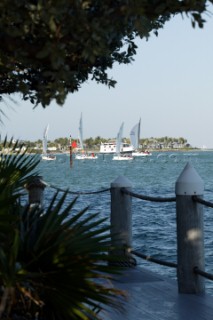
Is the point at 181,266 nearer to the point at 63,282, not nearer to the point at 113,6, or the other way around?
the point at 63,282

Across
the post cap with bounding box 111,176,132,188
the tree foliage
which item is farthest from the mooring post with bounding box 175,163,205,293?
the tree foliage

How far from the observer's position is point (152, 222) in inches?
1281

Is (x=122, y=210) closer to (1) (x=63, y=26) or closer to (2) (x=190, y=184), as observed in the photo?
(2) (x=190, y=184)

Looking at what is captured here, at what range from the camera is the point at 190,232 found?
743 cm

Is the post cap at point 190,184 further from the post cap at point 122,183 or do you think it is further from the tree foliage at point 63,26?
the tree foliage at point 63,26

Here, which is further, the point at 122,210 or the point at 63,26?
the point at 122,210

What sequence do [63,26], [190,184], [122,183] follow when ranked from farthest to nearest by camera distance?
[122,183] < [190,184] < [63,26]

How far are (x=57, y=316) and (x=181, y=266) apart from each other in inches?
122

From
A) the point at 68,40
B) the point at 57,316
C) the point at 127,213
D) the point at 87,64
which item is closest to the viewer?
the point at 68,40

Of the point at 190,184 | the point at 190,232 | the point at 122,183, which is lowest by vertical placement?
the point at 190,232

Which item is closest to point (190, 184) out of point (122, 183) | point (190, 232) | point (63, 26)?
point (190, 232)

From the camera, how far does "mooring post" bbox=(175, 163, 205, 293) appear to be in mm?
7414

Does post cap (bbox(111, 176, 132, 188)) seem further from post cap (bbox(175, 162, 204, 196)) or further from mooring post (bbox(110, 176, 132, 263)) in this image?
post cap (bbox(175, 162, 204, 196))

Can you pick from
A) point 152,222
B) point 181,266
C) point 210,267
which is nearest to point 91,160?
point 152,222
